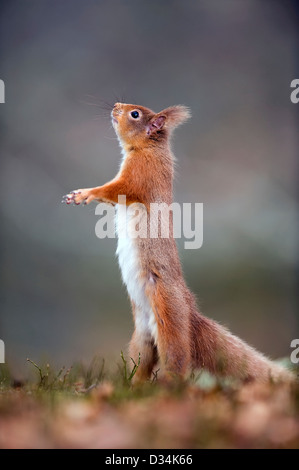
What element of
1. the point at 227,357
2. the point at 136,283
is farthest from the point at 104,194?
the point at 227,357

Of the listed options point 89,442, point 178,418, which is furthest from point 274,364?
point 89,442

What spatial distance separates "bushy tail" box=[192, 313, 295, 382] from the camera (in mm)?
4273

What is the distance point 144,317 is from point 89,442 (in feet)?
6.79

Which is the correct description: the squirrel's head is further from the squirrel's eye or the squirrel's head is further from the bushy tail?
the bushy tail

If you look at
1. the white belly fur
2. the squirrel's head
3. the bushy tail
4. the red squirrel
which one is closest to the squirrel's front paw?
the red squirrel

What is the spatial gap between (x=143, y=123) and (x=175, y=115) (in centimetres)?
30

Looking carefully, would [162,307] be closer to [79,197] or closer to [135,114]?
[79,197]

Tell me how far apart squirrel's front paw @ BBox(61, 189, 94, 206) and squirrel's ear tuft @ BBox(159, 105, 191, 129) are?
3.61 ft

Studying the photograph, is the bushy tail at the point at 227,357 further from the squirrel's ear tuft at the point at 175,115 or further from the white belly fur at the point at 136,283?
the squirrel's ear tuft at the point at 175,115

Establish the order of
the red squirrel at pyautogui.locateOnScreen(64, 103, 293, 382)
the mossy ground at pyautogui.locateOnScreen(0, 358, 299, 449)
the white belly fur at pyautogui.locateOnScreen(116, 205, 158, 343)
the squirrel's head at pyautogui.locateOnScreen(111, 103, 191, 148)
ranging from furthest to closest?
1. the squirrel's head at pyautogui.locateOnScreen(111, 103, 191, 148)
2. the white belly fur at pyautogui.locateOnScreen(116, 205, 158, 343)
3. the red squirrel at pyautogui.locateOnScreen(64, 103, 293, 382)
4. the mossy ground at pyautogui.locateOnScreen(0, 358, 299, 449)

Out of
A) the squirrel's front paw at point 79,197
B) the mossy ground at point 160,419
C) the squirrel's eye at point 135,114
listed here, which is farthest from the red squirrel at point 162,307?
the mossy ground at point 160,419

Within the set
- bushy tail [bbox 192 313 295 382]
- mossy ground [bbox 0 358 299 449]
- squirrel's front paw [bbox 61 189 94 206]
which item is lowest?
mossy ground [bbox 0 358 299 449]
